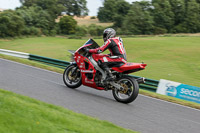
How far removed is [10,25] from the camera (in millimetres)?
48000

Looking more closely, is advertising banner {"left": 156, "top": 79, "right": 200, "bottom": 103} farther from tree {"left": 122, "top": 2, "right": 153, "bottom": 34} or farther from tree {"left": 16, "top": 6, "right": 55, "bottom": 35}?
tree {"left": 122, "top": 2, "right": 153, "bottom": 34}

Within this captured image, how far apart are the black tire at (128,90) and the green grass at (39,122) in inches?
94.0

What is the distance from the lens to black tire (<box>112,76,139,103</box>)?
809 centimetres

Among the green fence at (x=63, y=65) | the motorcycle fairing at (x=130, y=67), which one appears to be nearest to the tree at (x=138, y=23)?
the green fence at (x=63, y=65)

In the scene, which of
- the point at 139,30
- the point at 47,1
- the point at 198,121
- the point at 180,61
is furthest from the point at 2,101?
the point at 47,1

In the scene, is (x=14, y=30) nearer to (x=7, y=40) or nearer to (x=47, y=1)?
(x=7, y=40)

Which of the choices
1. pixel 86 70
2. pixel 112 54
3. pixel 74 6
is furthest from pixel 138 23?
pixel 112 54

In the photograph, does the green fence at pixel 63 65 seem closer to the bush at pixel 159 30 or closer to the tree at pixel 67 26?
the tree at pixel 67 26

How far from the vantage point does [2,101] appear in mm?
5555

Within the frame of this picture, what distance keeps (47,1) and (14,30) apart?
33633 mm

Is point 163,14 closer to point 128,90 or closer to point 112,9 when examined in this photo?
point 112,9

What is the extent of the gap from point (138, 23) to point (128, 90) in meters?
65.1

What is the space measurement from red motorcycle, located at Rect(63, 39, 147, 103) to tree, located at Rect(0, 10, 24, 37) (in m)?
40.2

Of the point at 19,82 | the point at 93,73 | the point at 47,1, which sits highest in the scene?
the point at 47,1
